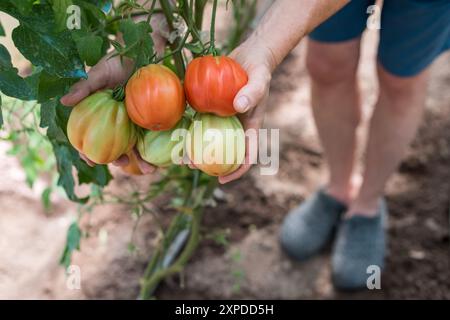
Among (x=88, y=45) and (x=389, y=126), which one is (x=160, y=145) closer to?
(x=88, y=45)

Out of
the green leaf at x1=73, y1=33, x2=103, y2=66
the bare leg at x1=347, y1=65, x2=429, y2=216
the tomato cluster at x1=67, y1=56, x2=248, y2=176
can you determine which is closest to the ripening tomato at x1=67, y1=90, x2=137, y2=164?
the tomato cluster at x1=67, y1=56, x2=248, y2=176

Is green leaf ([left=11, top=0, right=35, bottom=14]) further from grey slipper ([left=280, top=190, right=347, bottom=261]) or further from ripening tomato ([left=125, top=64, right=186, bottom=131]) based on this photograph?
grey slipper ([left=280, top=190, right=347, bottom=261])

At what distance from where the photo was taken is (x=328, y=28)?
142 cm

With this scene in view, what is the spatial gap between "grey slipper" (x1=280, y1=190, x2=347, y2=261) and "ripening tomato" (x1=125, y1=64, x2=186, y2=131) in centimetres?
91

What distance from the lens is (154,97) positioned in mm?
867

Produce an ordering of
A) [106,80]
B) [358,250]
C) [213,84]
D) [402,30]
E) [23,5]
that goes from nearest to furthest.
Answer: [23,5], [213,84], [106,80], [402,30], [358,250]

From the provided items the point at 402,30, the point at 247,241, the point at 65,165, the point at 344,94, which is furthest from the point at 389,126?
the point at 65,165

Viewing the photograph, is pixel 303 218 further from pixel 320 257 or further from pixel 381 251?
pixel 381 251

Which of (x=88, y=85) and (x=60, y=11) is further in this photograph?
(x=88, y=85)

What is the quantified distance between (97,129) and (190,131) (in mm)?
143

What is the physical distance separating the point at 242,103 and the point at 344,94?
2.51 ft

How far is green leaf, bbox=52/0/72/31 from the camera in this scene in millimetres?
786

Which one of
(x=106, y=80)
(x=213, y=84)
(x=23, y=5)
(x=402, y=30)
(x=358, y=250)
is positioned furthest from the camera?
(x=358, y=250)

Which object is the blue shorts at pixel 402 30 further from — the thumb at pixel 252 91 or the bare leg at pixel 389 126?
the thumb at pixel 252 91
